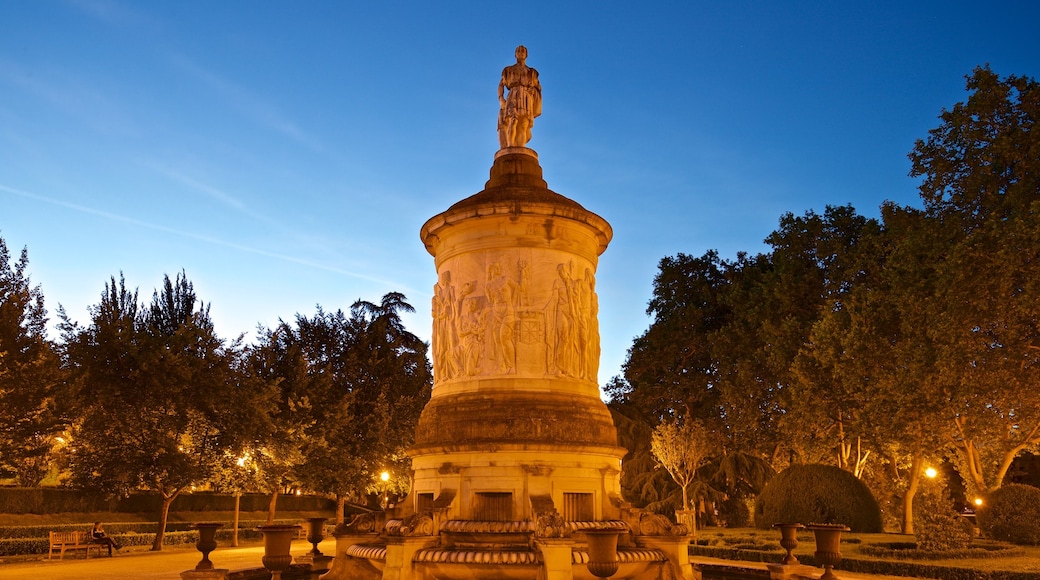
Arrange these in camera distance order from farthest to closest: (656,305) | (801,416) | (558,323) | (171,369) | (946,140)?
(656,305), (801,416), (171,369), (946,140), (558,323)

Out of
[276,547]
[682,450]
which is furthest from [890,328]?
[276,547]

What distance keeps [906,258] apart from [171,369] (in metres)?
27.9

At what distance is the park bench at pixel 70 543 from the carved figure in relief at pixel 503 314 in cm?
1836

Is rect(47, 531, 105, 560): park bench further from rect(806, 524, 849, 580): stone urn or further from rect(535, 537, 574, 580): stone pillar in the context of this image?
rect(806, 524, 849, 580): stone urn

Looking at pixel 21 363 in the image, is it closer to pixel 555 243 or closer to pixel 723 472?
pixel 555 243

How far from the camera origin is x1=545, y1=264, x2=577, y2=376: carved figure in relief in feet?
50.1

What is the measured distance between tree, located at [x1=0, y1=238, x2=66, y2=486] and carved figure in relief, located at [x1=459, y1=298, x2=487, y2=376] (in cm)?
1779

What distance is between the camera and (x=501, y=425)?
561 inches

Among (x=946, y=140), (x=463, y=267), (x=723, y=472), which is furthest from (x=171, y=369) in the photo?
(x=946, y=140)

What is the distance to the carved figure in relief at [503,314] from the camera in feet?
49.6

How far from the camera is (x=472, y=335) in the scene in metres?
15.4

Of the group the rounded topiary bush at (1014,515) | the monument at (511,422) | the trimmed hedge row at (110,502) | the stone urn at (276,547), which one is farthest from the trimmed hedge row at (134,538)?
the rounded topiary bush at (1014,515)

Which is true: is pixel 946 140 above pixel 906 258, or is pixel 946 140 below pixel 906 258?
above

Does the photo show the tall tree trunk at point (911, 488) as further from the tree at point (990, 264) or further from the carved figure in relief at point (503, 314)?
the carved figure in relief at point (503, 314)
